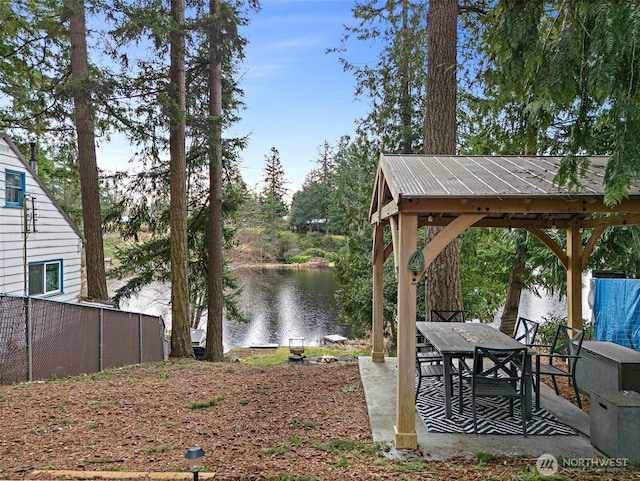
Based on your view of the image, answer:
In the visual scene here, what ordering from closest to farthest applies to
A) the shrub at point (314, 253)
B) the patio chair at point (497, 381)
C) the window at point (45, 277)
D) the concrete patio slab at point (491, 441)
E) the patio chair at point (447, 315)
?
the concrete patio slab at point (491, 441)
the patio chair at point (497, 381)
the patio chair at point (447, 315)
the window at point (45, 277)
the shrub at point (314, 253)

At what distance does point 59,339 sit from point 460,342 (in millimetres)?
5956

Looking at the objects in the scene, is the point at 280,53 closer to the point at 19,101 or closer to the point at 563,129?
the point at 19,101

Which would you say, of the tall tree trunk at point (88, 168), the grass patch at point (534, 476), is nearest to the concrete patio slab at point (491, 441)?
the grass patch at point (534, 476)

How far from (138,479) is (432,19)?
24.5 feet

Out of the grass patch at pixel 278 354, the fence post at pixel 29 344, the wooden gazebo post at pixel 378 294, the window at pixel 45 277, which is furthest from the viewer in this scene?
the grass patch at pixel 278 354

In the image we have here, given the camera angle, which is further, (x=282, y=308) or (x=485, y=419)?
(x=282, y=308)

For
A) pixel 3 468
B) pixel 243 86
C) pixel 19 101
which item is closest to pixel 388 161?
pixel 3 468

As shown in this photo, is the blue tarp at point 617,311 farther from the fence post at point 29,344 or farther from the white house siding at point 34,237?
the white house siding at point 34,237

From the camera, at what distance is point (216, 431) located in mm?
4168

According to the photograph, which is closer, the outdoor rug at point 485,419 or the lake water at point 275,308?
the outdoor rug at point 485,419

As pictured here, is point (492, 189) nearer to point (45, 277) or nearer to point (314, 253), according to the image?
point (45, 277)

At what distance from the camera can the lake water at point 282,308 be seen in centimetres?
2102

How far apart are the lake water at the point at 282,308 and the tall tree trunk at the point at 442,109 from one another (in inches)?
465

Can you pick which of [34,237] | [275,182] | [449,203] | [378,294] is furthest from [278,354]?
[275,182]
